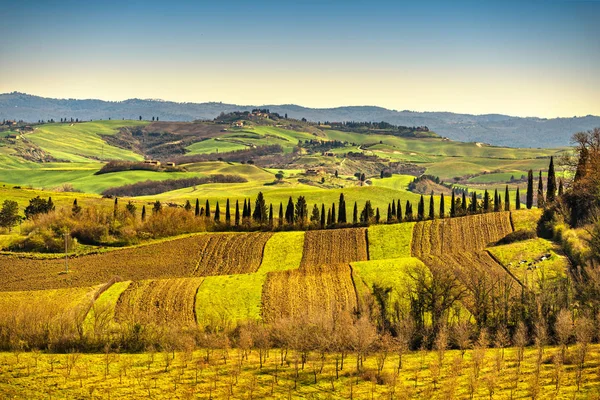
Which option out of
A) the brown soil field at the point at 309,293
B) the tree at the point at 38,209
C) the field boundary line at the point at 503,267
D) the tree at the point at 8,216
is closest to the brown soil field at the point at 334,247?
the brown soil field at the point at 309,293

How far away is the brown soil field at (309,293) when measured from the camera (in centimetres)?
9344

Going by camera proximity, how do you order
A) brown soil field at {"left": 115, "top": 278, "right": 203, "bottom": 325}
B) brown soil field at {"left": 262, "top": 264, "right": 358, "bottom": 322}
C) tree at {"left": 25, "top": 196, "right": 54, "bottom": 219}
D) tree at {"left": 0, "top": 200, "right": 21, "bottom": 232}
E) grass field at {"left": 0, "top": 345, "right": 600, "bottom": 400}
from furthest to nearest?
1. tree at {"left": 25, "top": 196, "right": 54, "bottom": 219}
2. tree at {"left": 0, "top": 200, "right": 21, "bottom": 232}
3. brown soil field at {"left": 262, "top": 264, "right": 358, "bottom": 322}
4. brown soil field at {"left": 115, "top": 278, "right": 203, "bottom": 325}
5. grass field at {"left": 0, "top": 345, "right": 600, "bottom": 400}

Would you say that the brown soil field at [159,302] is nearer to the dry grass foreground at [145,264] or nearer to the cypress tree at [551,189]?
the dry grass foreground at [145,264]

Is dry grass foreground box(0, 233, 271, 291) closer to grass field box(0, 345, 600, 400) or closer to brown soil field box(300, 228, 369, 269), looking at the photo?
brown soil field box(300, 228, 369, 269)

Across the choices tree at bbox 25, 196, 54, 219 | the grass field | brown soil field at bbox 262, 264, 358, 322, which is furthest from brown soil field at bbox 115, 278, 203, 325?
tree at bbox 25, 196, 54, 219

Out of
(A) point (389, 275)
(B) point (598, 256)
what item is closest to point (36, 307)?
(A) point (389, 275)

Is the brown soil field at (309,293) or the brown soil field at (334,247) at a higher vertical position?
the brown soil field at (334,247)

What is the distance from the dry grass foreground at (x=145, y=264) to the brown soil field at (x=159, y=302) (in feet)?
31.2

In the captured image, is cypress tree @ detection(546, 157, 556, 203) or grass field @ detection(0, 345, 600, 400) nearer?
grass field @ detection(0, 345, 600, 400)

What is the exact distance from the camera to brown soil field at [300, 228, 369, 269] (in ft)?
402

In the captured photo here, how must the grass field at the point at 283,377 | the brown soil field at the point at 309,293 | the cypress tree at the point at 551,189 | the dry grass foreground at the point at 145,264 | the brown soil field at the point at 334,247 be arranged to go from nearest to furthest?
the grass field at the point at 283,377, the brown soil field at the point at 309,293, the dry grass foreground at the point at 145,264, the brown soil field at the point at 334,247, the cypress tree at the point at 551,189

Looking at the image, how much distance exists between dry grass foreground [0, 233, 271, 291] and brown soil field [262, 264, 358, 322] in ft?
42.4

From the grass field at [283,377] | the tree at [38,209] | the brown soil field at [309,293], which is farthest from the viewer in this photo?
the tree at [38,209]

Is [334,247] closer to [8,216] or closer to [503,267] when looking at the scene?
[503,267]
